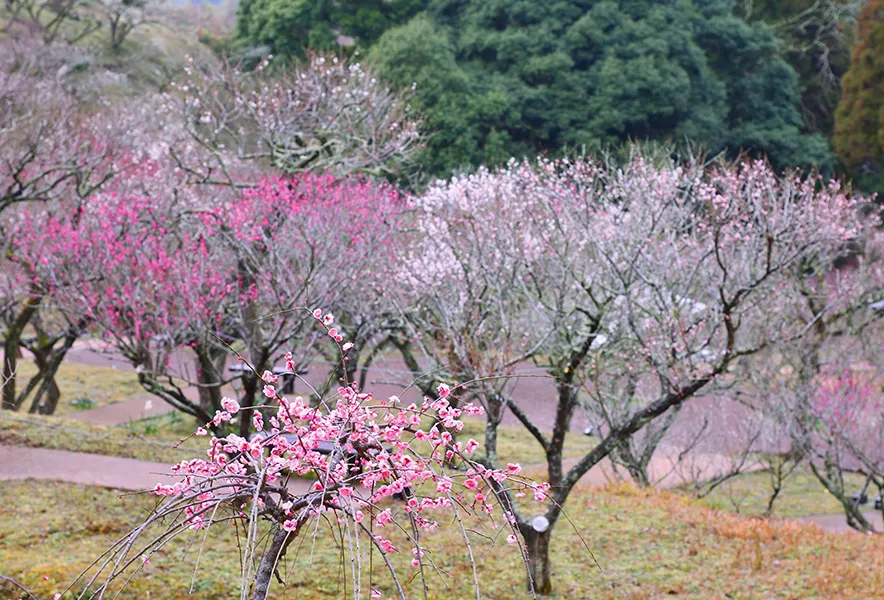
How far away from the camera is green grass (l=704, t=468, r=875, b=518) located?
1211 cm

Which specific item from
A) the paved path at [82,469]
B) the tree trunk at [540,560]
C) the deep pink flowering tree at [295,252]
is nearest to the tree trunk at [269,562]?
the tree trunk at [540,560]

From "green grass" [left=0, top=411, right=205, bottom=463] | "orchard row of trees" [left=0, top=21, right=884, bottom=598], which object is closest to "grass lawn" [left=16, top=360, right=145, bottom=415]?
"orchard row of trees" [left=0, top=21, right=884, bottom=598]

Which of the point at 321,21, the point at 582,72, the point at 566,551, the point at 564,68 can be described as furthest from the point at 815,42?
the point at 566,551

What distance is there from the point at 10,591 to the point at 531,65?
19642 millimetres

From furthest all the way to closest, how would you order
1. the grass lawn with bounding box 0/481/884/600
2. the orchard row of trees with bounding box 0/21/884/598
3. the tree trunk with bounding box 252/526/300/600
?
the orchard row of trees with bounding box 0/21/884/598
the grass lawn with bounding box 0/481/884/600
the tree trunk with bounding box 252/526/300/600

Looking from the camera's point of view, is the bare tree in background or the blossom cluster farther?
the bare tree in background

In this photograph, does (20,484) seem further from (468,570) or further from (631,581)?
(631,581)

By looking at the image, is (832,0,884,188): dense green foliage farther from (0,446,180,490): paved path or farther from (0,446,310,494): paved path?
(0,446,180,490): paved path

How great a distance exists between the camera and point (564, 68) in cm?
2231

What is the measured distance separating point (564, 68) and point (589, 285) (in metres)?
16.7

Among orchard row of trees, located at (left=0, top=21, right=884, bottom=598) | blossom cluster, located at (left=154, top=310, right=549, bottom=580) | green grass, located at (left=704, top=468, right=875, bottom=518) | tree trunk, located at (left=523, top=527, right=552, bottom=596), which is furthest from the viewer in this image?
green grass, located at (left=704, top=468, right=875, bottom=518)

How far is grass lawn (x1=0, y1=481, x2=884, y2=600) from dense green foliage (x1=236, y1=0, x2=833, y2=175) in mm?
13364

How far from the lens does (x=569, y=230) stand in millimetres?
9477

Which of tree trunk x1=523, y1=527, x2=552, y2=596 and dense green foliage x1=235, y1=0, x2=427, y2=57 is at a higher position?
dense green foliage x1=235, y1=0, x2=427, y2=57
